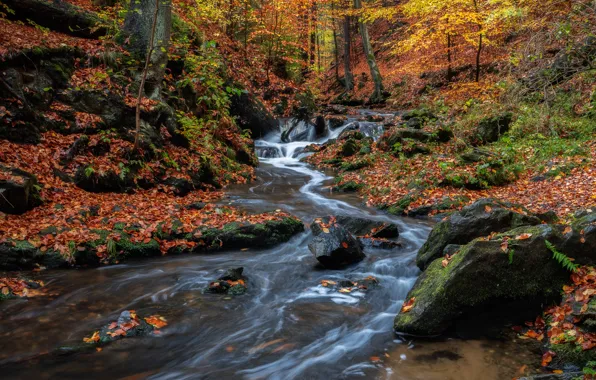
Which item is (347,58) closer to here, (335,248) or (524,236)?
(335,248)

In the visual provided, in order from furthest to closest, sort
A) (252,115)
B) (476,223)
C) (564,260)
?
1. (252,115)
2. (476,223)
3. (564,260)

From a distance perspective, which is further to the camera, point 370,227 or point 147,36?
point 147,36

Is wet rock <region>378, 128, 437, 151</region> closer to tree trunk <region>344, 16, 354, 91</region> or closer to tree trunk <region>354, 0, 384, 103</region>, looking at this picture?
tree trunk <region>354, 0, 384, 103</region>

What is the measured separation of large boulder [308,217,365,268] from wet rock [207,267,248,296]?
1.36 m

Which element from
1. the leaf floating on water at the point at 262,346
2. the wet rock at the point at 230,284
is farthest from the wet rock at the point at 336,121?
the leaf floating on water at the point at 262,346

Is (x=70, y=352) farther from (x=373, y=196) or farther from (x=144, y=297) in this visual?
(x=373, y=196)

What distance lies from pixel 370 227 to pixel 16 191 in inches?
257

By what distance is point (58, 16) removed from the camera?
11477 mm

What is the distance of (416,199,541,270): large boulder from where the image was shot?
5617mm

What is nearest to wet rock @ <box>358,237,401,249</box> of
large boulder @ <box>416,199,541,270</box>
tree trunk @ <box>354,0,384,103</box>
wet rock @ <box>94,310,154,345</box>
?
large boulder @ <box>416,199,541,270</box>

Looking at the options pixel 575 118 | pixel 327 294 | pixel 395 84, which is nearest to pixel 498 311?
pixel 327 294

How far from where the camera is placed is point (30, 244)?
19.3ft

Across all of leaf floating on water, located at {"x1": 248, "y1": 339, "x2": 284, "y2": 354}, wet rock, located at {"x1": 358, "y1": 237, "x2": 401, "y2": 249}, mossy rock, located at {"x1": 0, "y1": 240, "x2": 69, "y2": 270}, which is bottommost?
leaf floating on water, located at {"x1": 248, "y1": 339, "x2": 284, "y2": 354}

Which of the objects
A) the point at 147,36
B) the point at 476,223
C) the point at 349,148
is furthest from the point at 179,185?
the point at 349,148
